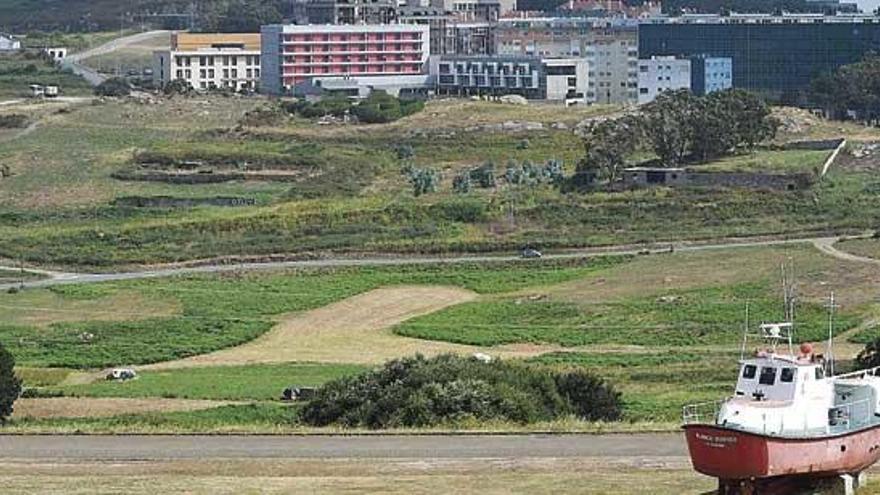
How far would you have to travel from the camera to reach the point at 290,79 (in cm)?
12325

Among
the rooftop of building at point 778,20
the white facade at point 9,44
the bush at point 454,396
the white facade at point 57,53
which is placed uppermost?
the rooftop of building at point 778,20

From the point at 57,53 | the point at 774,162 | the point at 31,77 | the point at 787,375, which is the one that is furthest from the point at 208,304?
the point at 57,53

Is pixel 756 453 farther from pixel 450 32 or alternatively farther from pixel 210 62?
pixel 450 32

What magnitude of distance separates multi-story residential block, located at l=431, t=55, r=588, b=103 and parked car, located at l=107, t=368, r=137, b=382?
67684mm

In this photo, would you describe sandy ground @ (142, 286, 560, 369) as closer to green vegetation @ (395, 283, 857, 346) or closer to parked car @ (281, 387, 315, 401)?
green vegetation @ (395, 283, 857, 346)

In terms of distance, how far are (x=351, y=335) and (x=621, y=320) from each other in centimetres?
677

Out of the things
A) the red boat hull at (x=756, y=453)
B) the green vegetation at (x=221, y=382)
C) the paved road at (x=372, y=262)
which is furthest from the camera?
the paved road at (x=372, y=262)

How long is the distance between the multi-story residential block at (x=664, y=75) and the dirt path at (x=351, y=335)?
176ft

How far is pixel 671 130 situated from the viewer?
82.4 metres

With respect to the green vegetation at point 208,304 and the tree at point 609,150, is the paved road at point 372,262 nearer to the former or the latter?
the green vegetation at point 208,304

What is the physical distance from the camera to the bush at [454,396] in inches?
1134

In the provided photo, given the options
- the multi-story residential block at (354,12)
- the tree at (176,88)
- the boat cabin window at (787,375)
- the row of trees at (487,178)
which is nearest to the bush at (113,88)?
the tree at (176,88)

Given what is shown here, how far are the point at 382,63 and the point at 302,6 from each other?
2118 centimetres

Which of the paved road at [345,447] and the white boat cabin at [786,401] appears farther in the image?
the paved road at [345,447]
